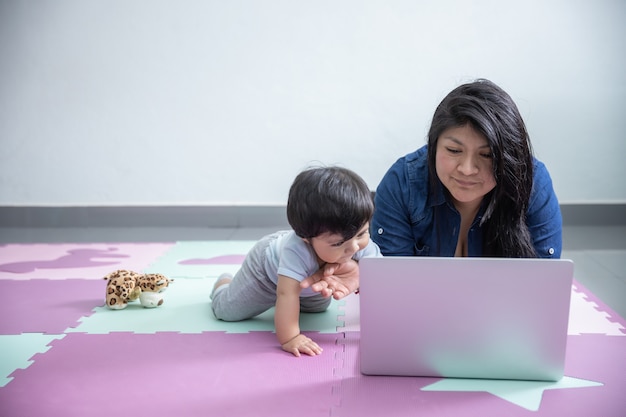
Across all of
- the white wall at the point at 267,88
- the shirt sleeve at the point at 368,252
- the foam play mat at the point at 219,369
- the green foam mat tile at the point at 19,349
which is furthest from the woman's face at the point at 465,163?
the white wall at the point at 267,88

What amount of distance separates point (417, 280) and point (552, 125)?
217 cm

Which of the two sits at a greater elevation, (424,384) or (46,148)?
(46,148)

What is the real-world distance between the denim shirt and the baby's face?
0.18m

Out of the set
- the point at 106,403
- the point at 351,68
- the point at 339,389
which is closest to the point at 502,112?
the point at 339,389

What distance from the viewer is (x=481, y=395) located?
130cm

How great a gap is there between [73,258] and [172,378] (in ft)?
4.29

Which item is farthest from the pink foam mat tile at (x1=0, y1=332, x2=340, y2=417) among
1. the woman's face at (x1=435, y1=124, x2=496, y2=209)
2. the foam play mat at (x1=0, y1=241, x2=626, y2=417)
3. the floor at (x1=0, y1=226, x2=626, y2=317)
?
the floor at (x1=0, y1=226, x2=626, y2=317)

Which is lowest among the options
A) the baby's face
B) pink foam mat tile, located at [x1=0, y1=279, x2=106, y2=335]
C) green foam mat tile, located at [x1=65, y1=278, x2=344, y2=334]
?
green foam mat tile, located at [x1=65, y1=278, x2=344, y2=334]

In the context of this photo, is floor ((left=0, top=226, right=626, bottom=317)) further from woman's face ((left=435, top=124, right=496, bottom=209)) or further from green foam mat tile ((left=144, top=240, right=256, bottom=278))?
woman's face ((left=435, top=124, right=496, bottom=209))

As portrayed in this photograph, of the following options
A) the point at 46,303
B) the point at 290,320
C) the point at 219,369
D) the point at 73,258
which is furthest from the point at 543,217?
the point at 73,258

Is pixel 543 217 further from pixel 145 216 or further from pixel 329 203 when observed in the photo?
pixel 145 216

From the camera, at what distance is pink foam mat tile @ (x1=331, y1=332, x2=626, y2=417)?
123 cm

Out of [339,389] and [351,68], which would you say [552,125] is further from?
[339,389]

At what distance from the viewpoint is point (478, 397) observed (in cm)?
129
